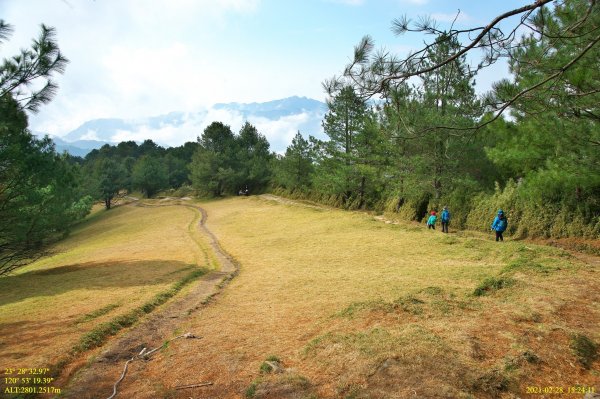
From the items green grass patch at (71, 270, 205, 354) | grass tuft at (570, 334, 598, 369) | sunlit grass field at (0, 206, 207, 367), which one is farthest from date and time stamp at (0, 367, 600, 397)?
grass tuft at (570, 334, 598, 369)

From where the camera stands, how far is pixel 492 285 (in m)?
9.06

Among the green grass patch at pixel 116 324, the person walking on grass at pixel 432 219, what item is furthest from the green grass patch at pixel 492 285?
the person walking on grass at pixel 432 219

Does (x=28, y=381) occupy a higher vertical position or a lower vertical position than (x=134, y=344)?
higher

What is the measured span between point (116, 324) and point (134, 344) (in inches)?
56.7

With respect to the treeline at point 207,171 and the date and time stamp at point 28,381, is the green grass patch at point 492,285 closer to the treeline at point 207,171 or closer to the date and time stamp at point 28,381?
the date and time stamp at point 28,381

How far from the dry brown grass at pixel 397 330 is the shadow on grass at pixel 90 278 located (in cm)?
356

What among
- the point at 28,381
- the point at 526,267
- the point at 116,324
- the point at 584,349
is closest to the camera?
the point at 584,349

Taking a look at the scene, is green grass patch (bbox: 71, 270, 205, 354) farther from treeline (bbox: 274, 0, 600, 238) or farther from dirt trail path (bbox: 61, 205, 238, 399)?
treeline (bbox: 274, 0, 600, 238)

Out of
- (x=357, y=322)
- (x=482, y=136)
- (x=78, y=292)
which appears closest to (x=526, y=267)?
(x=357, y=322)

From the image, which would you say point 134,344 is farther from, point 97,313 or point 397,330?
point 397,330

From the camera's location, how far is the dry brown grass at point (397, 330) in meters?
5.12

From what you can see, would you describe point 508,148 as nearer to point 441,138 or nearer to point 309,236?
point 441,138

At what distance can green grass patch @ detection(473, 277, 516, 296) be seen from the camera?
877 centimetres

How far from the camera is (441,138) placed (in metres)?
21.6
